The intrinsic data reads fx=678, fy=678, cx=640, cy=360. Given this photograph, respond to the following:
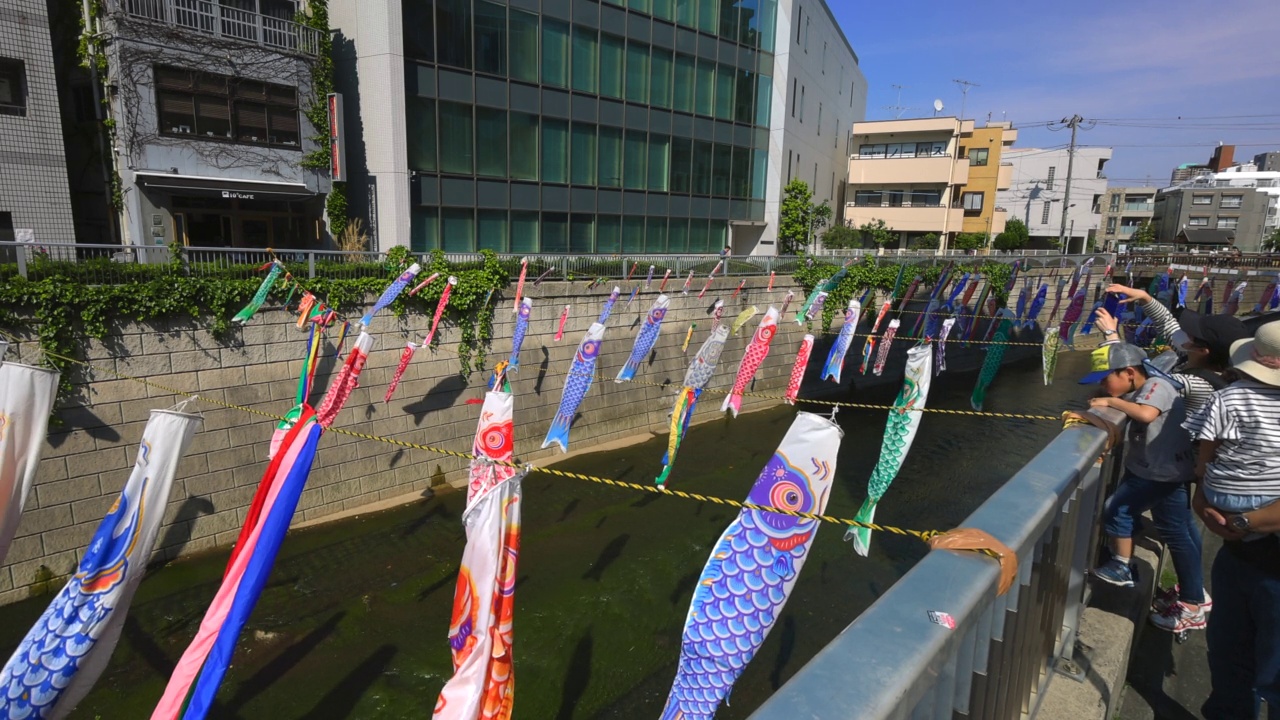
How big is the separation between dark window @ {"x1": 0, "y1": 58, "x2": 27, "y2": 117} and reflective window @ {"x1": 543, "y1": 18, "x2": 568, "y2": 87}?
12794 millimetres

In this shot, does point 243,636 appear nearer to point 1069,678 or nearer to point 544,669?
point 544,669

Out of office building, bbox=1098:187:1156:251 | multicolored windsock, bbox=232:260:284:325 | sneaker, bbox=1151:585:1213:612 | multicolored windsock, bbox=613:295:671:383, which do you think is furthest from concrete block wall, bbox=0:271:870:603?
office building, bbox=1098:187:1156:251

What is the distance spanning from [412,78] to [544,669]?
53.8 feet

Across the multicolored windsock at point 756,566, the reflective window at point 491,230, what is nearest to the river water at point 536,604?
the multicolored windsock at point 756,566

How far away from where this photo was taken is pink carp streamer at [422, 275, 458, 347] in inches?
527

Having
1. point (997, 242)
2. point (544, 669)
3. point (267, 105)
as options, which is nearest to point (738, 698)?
point (544, 669)

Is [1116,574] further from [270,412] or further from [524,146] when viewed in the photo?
[524,146]

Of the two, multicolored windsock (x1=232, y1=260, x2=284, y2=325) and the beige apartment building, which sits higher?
the beige apartment building

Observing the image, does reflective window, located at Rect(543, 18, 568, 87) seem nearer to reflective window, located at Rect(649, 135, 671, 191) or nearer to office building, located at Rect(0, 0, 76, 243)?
reflective window, located at Rect(649, 135, 671, 191)

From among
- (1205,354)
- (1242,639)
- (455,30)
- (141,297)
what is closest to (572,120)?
(455,30)

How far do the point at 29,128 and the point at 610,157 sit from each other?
15.6 m

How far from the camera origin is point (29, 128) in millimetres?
14844

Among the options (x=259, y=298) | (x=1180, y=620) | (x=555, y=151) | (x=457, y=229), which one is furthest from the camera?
(x=555, y=151)

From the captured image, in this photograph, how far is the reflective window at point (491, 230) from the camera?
2130 centimetres
